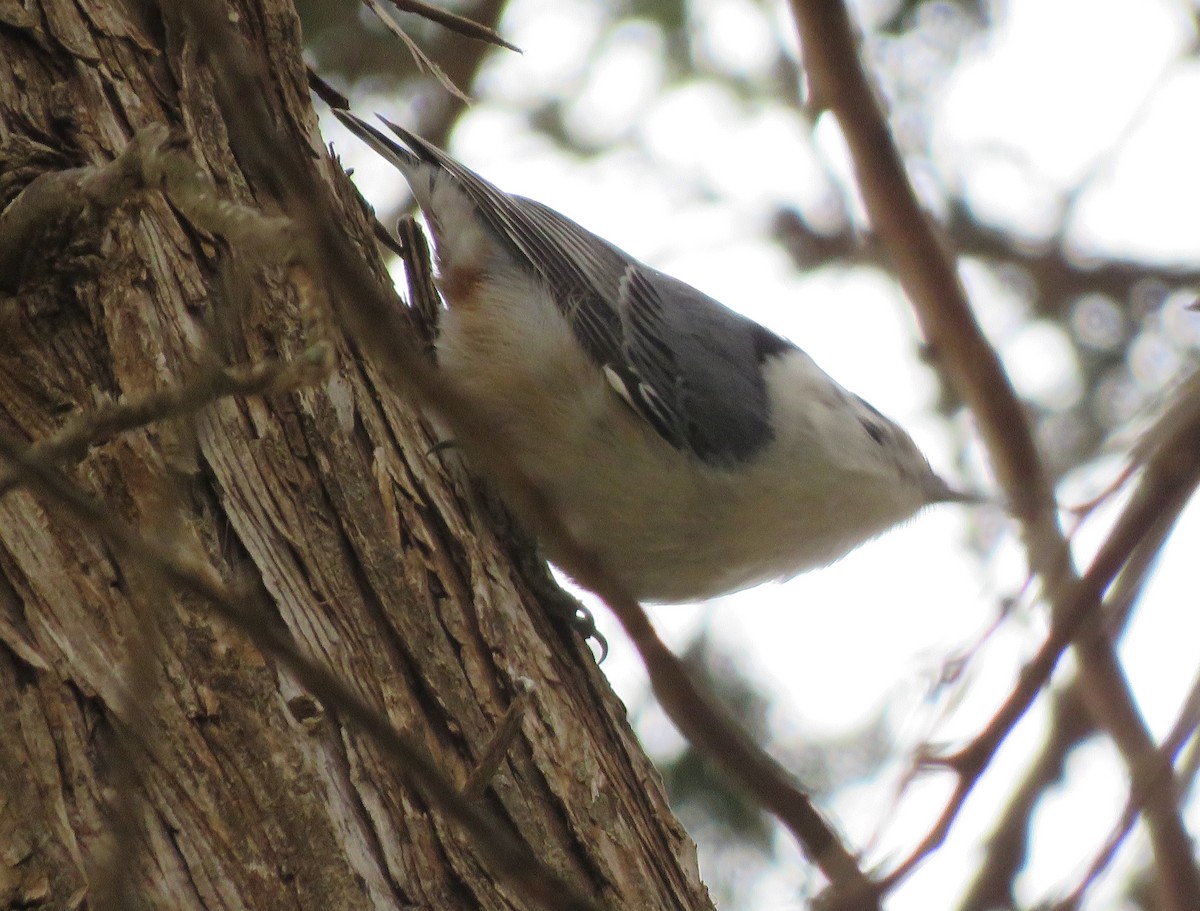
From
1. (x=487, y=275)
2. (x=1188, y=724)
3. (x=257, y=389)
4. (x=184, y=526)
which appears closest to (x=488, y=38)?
(x=487, y=275)

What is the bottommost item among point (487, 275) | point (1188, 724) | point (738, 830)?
point (1188, 724)

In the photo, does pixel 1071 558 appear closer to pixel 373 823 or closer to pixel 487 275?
pixel 373 823

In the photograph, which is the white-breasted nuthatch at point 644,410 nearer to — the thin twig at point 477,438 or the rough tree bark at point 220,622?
the rough tree bark at point 220,622

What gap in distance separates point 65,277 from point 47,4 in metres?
0.47

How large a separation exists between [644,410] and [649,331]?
28 centimetres

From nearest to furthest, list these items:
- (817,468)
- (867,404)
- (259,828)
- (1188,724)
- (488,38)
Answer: (1188,724), (259,828), (488,38), (817,468), (867,404)

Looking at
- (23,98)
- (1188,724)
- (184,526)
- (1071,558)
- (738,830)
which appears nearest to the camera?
(1188,724)

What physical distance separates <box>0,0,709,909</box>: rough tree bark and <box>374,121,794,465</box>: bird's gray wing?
63 centimetres

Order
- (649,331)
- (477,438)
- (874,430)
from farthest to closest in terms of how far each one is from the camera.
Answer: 1. (874,430)
2. (649,331)
3. (477,438)

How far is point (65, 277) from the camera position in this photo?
5.57ft

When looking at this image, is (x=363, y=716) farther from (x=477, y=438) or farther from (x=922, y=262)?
(x=922, y=262)

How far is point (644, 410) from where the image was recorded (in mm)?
2529

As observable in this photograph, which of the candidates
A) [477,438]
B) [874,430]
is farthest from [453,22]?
[477,438]

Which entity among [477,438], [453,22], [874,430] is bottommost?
[477,438]
